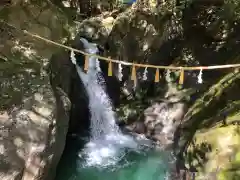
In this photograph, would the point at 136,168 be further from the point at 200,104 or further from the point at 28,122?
the point at 28,122

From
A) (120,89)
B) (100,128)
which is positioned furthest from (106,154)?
(120,89)

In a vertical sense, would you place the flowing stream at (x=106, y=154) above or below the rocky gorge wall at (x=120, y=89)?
below

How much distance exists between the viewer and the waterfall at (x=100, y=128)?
11531 mm

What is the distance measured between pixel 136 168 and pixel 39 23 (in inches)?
257

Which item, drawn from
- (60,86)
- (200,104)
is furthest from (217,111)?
(60,86)

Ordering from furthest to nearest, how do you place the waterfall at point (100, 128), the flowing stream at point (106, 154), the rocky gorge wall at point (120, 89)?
the waterfall at point (100, 128) → the flowing stream at point (106, 154) → the rocky gorge wall at point (120, 89)

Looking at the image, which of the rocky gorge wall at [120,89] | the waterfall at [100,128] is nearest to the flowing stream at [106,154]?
the waterfall at [100,128]

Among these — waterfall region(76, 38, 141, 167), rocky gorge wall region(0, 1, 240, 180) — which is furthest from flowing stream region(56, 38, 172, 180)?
rocky gorge wall region(0, 1, 240, 180)

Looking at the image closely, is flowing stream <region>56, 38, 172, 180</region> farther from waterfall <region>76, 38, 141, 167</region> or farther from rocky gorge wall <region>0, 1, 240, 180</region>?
rocky gorge wall <region>0, 1, 240, 180</region>

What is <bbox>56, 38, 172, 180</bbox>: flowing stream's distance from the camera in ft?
34.2

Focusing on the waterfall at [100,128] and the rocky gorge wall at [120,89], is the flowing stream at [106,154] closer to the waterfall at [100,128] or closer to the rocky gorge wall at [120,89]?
the waterfall at [100,128]

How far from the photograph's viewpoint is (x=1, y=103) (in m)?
7.42

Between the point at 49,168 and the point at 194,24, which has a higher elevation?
the point at 194,24

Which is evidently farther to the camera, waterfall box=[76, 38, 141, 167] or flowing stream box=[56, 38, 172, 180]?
waterfall box=[76, 38, 141, 167]
